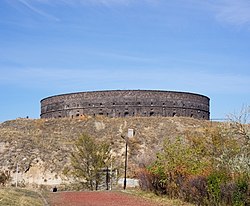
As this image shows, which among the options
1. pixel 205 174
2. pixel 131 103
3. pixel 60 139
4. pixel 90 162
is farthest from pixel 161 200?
pixel 131 103

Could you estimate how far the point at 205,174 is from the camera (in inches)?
683

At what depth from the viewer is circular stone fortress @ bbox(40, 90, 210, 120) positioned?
53.1 metres

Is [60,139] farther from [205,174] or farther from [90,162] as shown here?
[205,174]

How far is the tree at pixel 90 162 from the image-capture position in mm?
33469

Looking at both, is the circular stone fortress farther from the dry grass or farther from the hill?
the dry grass

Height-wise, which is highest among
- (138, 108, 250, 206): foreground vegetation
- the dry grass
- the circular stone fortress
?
the circular stone fortress

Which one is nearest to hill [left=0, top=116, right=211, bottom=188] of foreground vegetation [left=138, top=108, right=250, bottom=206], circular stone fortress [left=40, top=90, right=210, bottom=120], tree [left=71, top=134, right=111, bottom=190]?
circular stone fortress [left=40, top=90, right=210, bottom=120]

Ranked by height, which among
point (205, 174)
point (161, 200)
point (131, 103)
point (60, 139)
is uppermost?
point (131, 103)

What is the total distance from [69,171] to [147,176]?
17803 mm

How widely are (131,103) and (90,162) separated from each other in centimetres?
2002

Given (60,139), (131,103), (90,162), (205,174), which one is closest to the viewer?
(205,174)

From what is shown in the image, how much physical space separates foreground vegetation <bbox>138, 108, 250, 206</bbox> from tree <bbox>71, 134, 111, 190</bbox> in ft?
32.4

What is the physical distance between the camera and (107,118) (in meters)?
50.2

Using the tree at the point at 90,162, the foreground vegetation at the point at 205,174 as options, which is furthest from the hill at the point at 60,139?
the foreground vegetation at the point at 205,174
